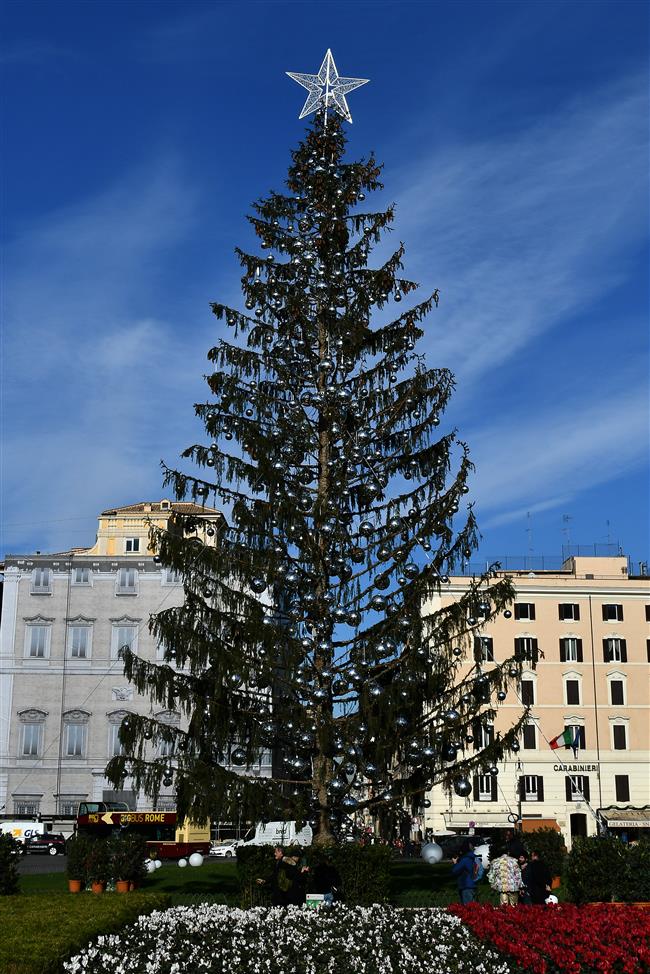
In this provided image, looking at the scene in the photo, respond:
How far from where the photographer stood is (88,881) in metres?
23.9

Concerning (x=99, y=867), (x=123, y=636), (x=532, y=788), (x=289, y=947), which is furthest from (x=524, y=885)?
(x=123, y=636)

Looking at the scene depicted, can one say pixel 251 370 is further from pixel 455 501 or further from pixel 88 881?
pixel 88 881

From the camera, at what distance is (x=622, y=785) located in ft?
187

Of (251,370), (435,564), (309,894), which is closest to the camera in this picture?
(309,894)

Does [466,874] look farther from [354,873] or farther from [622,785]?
[622,785]

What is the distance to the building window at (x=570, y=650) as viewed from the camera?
58625 mm

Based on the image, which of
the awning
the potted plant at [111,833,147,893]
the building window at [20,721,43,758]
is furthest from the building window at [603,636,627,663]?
the potted plant at [111,833,147,893]

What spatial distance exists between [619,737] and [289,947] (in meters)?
49.3

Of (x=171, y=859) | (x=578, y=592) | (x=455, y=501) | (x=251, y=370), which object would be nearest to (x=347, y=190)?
(x=251, y=370)

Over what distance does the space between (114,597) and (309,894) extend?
4591 centimetres

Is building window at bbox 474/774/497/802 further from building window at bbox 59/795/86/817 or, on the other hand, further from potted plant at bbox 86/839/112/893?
potted plant at bbox 86/839/112/893

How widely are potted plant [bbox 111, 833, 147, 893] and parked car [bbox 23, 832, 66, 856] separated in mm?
27595

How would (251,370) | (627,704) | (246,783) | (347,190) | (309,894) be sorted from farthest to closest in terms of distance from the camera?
(627,704), (347,190), (251,370), (246,783), (309,894)

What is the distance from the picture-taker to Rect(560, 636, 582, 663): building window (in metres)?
58.6
